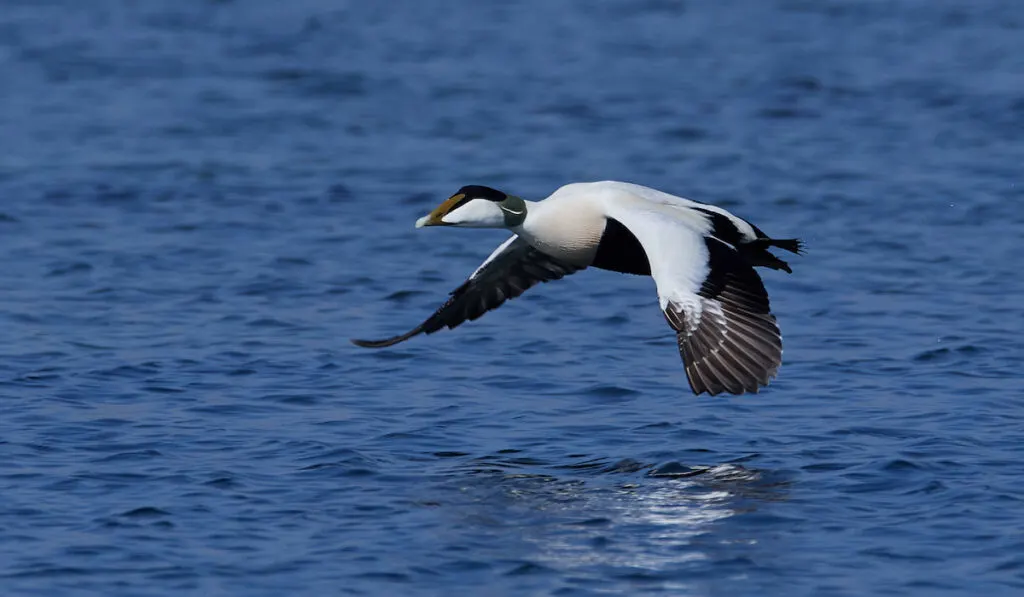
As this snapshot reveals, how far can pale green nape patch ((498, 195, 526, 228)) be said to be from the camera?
8789 millimetres

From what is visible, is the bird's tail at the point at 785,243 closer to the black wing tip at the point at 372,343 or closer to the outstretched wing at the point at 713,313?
the outstretched wing at the point at 713,313

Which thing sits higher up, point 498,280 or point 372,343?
point 498,280

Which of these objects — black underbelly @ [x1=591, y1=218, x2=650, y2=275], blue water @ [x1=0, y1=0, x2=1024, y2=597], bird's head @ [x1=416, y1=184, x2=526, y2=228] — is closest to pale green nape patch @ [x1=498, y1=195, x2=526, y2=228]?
bird's head @ [x1=416, y1=184, x2=526, y2=228]

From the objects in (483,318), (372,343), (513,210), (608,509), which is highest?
(513,210)

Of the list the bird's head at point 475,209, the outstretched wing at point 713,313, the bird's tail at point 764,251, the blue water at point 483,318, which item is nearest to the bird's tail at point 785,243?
the bird's tail at point 764,251

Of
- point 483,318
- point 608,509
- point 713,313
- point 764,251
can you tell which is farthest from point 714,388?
point 483,318

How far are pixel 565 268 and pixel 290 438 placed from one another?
1766 millimetres

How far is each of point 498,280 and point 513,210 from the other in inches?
35.1

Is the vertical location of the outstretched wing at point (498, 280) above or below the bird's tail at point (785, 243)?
below

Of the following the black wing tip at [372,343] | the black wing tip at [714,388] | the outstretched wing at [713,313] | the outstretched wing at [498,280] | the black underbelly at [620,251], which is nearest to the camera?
the black wing tip at [714,388]

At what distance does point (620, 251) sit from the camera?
29.3 ft

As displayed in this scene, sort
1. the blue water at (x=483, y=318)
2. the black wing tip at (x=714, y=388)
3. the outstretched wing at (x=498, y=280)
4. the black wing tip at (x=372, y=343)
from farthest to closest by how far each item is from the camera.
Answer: the outstretched wing at (x=498, y=280) < the black wing tip at (x=372, y=343) < the black wing tip at (x=714, y=388) < the blue water at (x=483, y=318)

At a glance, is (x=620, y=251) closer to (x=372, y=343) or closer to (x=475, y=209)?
(x=475, y=209)

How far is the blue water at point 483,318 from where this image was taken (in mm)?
7250
